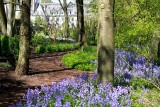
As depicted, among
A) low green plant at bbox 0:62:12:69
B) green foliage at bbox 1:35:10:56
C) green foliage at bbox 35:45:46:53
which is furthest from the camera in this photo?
green foliage at bbox 35:45:46:53

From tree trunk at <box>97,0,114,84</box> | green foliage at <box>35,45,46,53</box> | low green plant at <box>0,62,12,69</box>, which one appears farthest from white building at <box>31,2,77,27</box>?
tree trunk at <box>97,0,114,84</box>

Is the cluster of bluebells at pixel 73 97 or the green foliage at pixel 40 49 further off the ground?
the cluster of bluebells at pixel 73 97

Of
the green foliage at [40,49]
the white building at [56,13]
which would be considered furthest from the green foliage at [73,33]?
the green foliage at [40,49]

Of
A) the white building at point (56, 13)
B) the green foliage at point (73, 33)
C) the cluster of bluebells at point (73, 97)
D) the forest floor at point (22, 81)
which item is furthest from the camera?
the white building at point (56, 13)

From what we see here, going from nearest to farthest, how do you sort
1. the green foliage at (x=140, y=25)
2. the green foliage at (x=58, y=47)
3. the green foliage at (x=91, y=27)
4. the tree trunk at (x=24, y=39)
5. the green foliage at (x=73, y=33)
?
the tree trunk at (x=24, y=39) → the green foliage at (x=140, y=25) → the green foliage at (x=58, y=47) → the green foliage at (x=91, y=27) → the green foliage at (x=73, y=33)

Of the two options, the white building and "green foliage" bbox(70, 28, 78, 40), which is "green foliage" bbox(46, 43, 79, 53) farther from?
the white building

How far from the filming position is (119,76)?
8.62 m

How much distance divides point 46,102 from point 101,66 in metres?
2.04

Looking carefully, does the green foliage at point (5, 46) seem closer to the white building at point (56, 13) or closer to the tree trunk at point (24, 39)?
the tree trunk at point (24, 39)

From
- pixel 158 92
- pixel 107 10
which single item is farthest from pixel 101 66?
pixel 158 92

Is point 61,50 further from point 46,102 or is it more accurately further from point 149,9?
point 46,102

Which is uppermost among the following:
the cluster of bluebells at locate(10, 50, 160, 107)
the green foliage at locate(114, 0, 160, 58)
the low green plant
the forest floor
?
the green foliage at locate(114, 0, 160, 58)

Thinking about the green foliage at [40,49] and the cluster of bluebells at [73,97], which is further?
the green foliage at [40,49]

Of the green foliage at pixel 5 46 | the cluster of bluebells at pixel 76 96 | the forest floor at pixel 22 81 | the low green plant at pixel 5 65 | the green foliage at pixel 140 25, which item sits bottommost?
the forest floor at pixel 22 81
